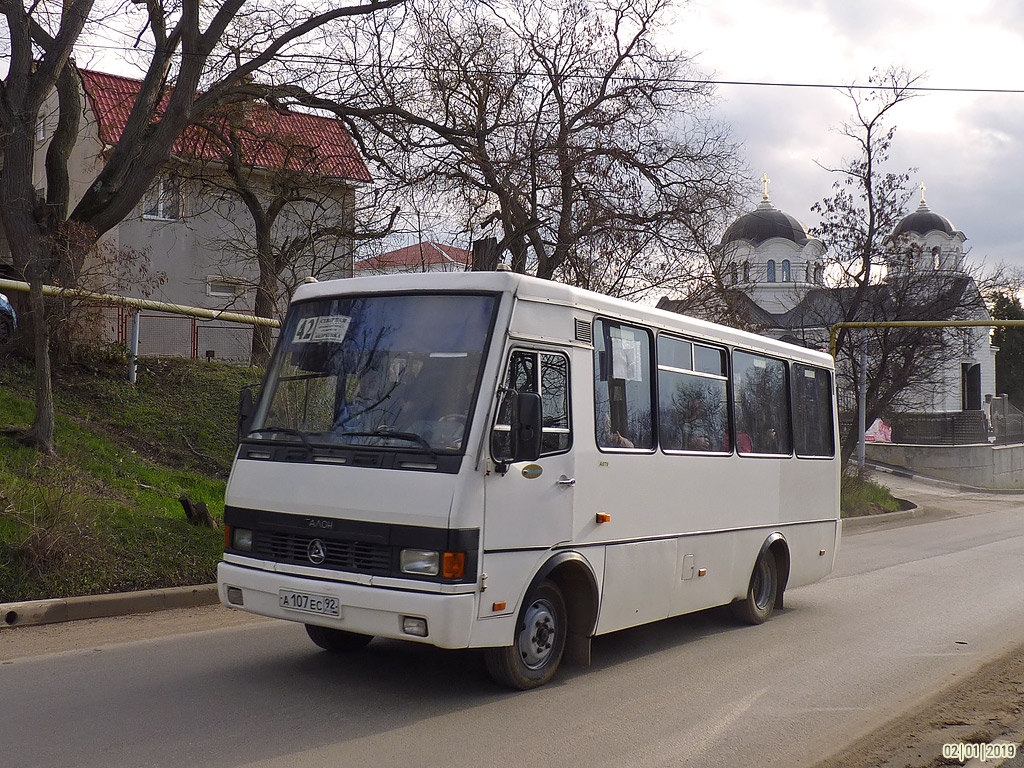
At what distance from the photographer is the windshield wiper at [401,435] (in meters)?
6.29

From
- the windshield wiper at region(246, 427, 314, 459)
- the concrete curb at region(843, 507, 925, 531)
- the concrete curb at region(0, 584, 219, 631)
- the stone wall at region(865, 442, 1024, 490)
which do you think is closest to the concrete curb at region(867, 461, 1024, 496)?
the stone wall at region(865, 442, 1024, 490)

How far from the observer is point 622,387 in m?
7.75

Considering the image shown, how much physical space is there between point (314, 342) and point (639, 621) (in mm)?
3320

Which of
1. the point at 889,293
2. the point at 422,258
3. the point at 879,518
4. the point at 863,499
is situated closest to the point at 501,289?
the point at 422,258

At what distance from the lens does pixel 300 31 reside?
16.6 metres

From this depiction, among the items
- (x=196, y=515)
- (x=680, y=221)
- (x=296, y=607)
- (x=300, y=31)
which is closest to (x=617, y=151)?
(x=680, y=221)

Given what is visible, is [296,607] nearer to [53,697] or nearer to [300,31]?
[53,697]

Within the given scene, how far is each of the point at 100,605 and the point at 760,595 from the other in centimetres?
636

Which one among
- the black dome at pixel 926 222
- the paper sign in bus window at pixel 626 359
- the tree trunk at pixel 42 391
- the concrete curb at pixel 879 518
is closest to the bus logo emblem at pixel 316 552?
the paper sign in bus window at pixel 626 359

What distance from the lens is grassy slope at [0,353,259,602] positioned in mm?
9258

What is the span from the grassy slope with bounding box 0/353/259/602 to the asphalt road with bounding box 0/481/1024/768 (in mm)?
790

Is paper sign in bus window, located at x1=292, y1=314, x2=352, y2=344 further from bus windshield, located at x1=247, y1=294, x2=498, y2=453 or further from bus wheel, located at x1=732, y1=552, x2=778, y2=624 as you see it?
bus wheel, located at x1=732, y1=552, x2=778, y2=624
